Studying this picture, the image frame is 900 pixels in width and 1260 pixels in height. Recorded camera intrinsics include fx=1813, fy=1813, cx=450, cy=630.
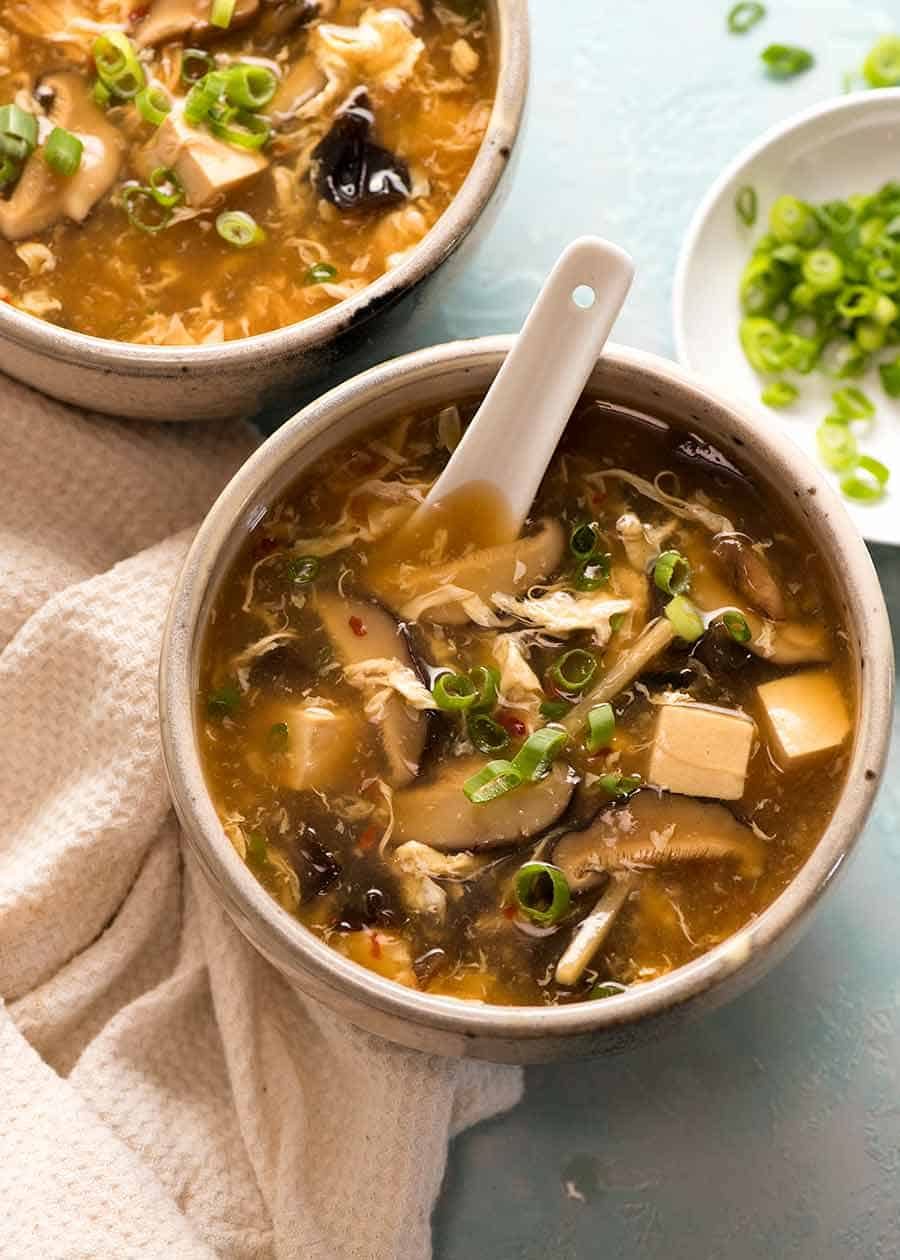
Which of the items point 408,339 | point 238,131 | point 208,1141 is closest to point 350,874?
point 208,1141

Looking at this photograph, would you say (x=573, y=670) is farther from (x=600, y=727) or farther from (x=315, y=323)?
(x=315, y=323)

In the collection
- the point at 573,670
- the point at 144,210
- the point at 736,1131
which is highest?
the point at 144,210

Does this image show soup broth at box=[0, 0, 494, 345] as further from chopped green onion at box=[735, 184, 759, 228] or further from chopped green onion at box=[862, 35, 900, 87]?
chopped green onion at box=[862, 35, 900, 87]

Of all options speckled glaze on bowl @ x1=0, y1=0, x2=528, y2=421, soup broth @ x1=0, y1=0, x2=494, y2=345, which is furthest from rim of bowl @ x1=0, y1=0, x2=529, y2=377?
soup broth @ x1=0, y1=0, x2=494, y2=345

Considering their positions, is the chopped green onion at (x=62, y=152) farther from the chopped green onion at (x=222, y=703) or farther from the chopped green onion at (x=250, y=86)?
the chopped green onion at (x=222, y=703)

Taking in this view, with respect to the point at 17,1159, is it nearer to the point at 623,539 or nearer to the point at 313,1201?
the point at 313,1201

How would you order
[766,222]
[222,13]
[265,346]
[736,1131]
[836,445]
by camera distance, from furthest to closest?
[766,222]
[836,445]
[222,13]
[736,1131]
[265,346]

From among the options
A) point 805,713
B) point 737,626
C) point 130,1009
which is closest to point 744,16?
point 737,626
